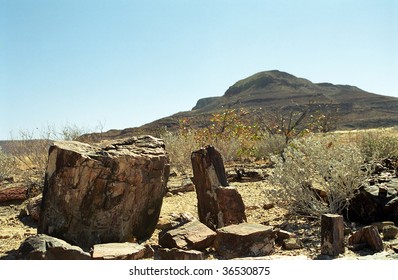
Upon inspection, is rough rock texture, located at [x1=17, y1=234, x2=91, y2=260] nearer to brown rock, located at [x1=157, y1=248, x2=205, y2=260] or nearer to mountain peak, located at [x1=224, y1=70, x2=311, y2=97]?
brown rock, located at [x1=157, y1=248, x2=205, y2=260]

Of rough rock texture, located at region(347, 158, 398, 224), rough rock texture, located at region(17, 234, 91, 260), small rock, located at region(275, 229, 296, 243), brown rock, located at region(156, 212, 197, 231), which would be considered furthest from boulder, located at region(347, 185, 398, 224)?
rough rock texture, located at region(17, 234, 91, 260)

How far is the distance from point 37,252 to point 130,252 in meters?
1.07

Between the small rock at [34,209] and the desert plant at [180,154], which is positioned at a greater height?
the desert plant at [180,154]

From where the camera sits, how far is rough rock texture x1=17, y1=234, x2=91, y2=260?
5.09 meters

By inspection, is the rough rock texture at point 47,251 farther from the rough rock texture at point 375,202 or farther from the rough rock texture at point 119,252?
the rough rock texture at point 375,202

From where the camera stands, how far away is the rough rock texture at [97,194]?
6215 millimetres

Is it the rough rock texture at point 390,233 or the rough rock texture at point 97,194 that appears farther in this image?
the rough rock texture at point 97,194

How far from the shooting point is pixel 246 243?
224 inches

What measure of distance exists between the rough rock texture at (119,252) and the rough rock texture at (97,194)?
0.78m

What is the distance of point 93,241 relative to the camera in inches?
248

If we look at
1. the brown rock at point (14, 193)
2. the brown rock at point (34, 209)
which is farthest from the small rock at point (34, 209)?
the brown rock at point (14, 193)

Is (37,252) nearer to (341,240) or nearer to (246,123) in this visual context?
(341,240)

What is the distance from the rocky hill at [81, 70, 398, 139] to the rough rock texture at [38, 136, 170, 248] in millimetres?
40337

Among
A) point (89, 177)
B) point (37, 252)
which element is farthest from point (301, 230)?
point (37, 252)
